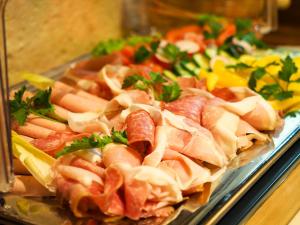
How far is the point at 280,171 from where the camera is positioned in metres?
1.40

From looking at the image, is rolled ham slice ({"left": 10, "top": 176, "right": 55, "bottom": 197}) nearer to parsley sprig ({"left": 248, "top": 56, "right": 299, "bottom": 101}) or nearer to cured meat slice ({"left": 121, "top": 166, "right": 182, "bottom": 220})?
cured meat slice ({"left": 121, "top": 166, "right": 182, "bottom": 220})

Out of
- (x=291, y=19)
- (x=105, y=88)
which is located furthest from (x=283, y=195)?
(x=291, y=19)

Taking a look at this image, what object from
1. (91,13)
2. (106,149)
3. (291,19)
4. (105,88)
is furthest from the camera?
(291,19)

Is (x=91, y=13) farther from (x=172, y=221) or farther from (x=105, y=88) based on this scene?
(x=172, y=221)

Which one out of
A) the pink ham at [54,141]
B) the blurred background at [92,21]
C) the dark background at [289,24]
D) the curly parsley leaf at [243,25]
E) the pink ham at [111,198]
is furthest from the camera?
the dark background at [289,24]

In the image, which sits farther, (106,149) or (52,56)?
(52,56)

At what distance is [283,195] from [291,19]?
183 cm

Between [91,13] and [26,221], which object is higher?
[91,13]

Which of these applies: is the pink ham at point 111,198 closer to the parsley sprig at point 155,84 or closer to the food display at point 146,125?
the food display at point 146,125

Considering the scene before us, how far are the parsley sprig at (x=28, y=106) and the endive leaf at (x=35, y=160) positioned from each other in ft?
0.33

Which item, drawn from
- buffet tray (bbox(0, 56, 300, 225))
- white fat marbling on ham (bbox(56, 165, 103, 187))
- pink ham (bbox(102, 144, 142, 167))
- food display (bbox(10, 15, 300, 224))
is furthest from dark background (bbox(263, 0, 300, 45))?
white fat marbling on ham (bbox(56, 165, 103, 187))

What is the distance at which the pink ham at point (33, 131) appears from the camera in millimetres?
1358

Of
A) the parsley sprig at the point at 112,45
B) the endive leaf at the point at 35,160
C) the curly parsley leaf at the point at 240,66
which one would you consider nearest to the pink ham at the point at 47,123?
the endive leaf at the point at 35,160

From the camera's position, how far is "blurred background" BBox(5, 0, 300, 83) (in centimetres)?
197
